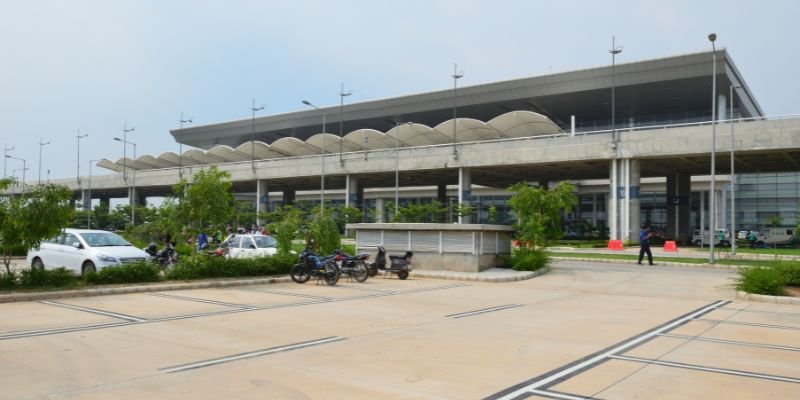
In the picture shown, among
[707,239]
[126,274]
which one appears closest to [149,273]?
[126,274]

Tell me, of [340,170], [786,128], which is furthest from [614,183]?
[340,170]

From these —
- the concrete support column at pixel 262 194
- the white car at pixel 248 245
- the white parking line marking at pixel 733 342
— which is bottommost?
the white parking line marking at pixel 733 342

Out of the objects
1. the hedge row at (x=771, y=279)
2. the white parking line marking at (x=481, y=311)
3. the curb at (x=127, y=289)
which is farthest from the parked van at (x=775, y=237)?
the curb at (x=127, y=289)

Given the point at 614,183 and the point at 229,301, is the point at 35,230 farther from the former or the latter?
the point at 614,183

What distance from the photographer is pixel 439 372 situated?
279 inches

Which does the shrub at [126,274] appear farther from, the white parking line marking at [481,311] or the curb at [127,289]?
the white parking line marking at [481,311]

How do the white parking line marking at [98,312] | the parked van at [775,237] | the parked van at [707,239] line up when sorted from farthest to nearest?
the parked van at [775,237] → the parked van at [707,239] → the white parking line marking at [98,312]

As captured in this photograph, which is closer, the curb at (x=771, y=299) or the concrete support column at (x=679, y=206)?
the curb at (x=771, y=299)

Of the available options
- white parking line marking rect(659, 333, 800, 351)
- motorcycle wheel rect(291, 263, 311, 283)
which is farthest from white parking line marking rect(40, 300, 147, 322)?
white parking line marking rect(659, 333, 800, 351)

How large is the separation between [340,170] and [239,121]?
32.2 meters

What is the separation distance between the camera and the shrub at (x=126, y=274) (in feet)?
50.4

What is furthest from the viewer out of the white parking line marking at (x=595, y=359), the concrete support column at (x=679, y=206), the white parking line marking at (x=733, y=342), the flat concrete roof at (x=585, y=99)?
the concrete support column at (x=679, y=206)

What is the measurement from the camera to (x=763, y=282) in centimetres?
1584

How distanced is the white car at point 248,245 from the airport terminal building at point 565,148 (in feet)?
65.3
